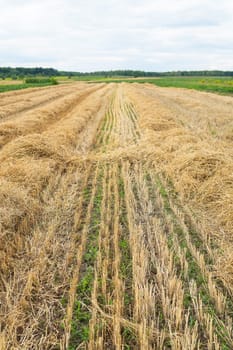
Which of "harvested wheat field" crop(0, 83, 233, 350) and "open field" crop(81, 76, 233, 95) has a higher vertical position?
"open field" crop(81, 76, 233, 95)

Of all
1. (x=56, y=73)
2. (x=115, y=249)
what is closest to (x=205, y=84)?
(x=115, y=249)

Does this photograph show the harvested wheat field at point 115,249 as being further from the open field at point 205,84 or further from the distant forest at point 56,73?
the distant forest at point 56,73

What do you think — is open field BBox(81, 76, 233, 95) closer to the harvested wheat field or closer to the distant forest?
the harvested wheat field

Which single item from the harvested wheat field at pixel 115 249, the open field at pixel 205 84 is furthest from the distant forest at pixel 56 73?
the harvested wheat field at pixel 115 249

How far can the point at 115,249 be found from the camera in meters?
4.50

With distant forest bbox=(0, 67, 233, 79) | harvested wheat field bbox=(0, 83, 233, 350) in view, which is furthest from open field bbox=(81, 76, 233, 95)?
distant forest bbox=(0, 67, 233, 79)

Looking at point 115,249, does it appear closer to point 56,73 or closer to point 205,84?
point 205,84

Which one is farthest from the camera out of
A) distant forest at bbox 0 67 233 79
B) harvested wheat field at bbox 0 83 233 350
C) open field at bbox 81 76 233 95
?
distant forest at bbox 0 67 233 79

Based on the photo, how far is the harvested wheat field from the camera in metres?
3.15

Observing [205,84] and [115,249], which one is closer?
[115,249]

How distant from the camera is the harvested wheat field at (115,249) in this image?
3150 mm

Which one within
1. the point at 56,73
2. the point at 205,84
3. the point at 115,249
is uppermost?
the point at 56,73

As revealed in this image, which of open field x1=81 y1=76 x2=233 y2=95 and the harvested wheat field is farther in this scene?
open field x1=81 y1=76 x2=233 y2=95

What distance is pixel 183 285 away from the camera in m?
3.80
